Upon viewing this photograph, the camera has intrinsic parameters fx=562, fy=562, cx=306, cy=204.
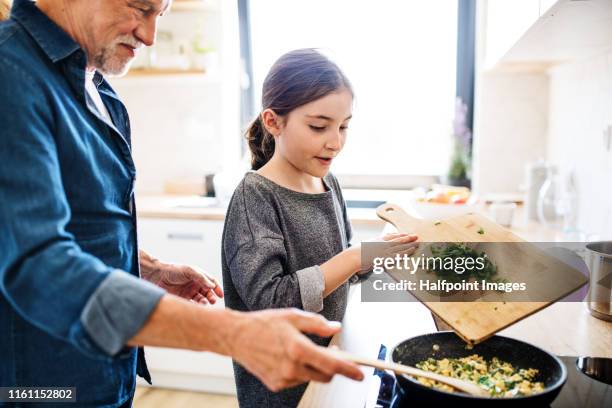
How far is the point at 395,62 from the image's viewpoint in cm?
304

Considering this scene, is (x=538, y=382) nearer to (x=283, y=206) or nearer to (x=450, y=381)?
(x=450, y=381)

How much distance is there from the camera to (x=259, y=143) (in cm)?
137

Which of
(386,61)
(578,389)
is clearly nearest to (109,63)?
(578,389)

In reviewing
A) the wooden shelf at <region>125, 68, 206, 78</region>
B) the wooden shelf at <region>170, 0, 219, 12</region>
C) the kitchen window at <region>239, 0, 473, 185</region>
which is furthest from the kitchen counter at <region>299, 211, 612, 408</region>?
the wooden shelf at <region>170, 0, 219, 12</region>

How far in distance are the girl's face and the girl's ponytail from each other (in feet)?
0.44

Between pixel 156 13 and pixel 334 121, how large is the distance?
0.43 metres

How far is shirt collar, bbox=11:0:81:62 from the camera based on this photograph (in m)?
0.80

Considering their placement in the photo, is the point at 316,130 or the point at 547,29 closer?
the point at 316,130

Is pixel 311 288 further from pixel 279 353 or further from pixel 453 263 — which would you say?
pixel 279 353

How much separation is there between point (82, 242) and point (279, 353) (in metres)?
0.41

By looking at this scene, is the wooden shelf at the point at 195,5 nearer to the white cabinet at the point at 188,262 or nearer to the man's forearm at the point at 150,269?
the white cabinet at the point at 188,262

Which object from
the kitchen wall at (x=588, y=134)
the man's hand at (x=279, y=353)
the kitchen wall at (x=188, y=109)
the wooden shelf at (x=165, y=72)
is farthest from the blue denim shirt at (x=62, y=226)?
the kitchen wall at (x=188, y=109)

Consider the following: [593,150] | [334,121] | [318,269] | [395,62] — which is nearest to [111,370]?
[318,269]

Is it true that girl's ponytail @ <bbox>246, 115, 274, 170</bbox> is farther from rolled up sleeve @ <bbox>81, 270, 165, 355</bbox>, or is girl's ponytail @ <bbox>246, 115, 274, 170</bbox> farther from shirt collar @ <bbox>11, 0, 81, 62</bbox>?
rolled up sleeve @ <bbox>81, 270, 165, 355</bbox>
